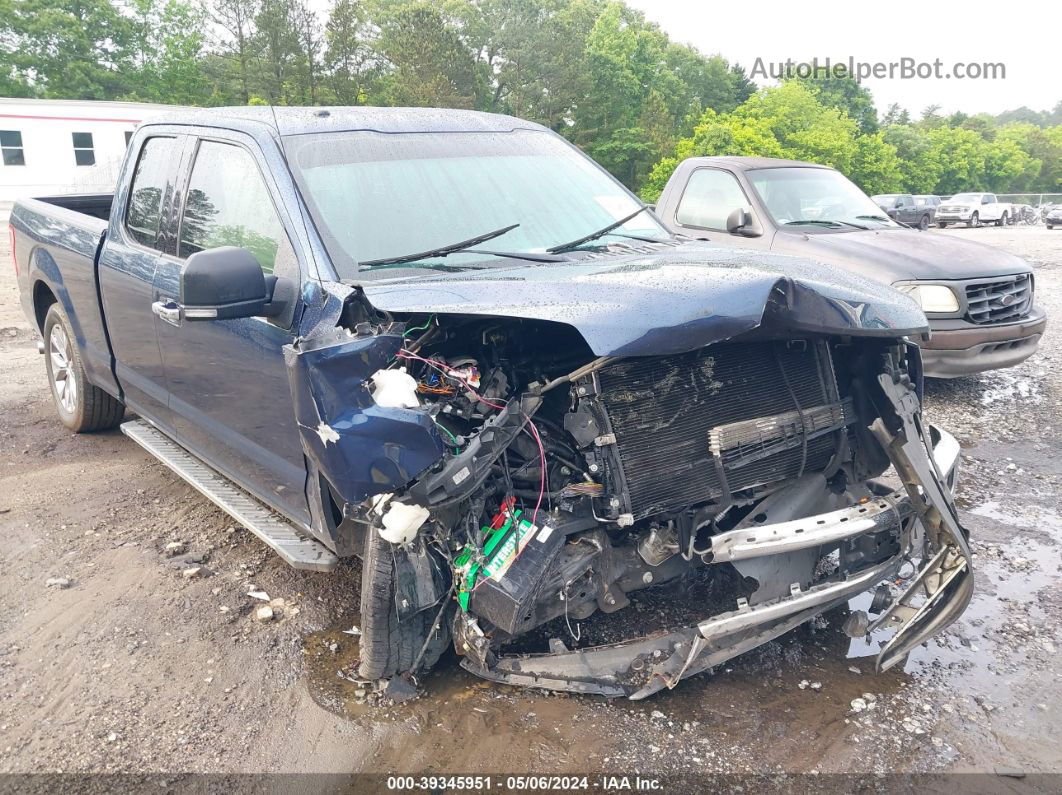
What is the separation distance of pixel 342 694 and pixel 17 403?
493 centimetres

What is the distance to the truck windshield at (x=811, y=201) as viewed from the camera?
719 cm

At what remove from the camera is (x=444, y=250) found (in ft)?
10.9

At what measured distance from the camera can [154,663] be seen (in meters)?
3.25

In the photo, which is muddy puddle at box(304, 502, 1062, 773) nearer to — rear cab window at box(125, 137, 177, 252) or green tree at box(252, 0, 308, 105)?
rear cab window at box(125, 137, 177, 252)

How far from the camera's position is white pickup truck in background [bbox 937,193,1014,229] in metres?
36.3

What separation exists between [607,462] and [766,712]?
1063mm

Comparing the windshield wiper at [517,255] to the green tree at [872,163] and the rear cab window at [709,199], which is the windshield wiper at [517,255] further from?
the green tree at [872,163]

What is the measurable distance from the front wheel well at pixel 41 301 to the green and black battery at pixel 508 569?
4150 millimetres

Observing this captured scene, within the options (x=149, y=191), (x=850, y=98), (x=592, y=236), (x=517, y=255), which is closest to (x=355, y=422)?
(x=517, y=255)

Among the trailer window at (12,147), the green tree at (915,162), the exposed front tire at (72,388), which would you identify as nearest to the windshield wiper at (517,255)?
the exposed front tire at (72,388)

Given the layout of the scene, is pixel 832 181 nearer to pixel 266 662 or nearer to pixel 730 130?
pixel 266 662

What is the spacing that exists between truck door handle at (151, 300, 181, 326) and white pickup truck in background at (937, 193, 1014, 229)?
1493 inches

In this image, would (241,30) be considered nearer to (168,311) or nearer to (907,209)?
(907,209)

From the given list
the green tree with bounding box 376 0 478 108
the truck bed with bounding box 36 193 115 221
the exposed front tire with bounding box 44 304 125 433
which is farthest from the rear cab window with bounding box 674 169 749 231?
the green tree with bounding box 376 0 478 108
